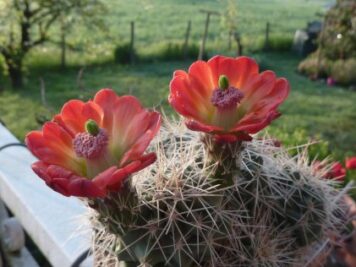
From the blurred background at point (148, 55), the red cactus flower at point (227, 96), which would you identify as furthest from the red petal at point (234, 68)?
the blurred background at point (148, 55)

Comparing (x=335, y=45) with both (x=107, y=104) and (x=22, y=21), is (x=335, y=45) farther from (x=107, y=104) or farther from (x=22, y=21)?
(x=107, y=104)

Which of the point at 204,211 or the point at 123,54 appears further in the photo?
the point at 123,54

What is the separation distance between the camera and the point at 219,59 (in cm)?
82

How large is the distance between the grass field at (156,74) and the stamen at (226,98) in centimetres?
233

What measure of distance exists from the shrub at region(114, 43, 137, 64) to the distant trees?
3.88ft

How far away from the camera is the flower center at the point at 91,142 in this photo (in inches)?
28.8

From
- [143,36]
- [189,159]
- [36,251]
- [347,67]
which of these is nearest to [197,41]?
[143,36]

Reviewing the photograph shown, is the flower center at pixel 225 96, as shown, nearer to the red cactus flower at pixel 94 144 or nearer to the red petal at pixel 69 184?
the red cactus flower at pixel 94 144

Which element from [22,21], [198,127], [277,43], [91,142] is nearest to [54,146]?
[91,142]

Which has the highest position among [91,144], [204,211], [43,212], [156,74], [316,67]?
[91,144]

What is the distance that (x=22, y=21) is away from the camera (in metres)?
6.45

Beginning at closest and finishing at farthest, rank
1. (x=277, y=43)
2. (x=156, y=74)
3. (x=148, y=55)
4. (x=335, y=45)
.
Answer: (x=156, y=74)
(x=148, y=55)
(x=335, y=45)
(x=277, y=43)

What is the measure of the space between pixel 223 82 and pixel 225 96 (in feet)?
0.06

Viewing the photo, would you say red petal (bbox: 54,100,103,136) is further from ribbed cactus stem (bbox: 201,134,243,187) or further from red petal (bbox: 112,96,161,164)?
ribbed cactus stem (bbox: 201,134,243,187)
